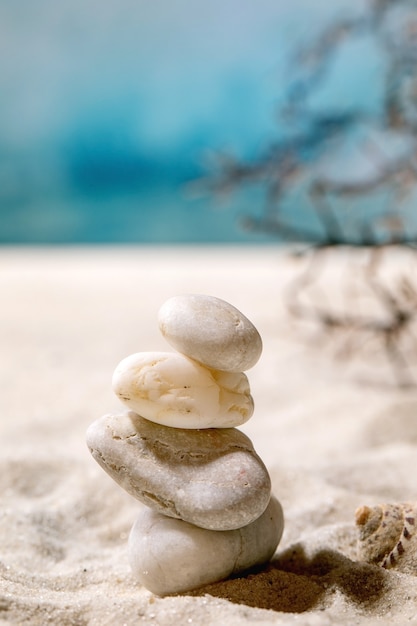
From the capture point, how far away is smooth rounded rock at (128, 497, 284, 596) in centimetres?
117

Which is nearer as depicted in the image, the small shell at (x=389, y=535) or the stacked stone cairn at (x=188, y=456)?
the stacked stone cairn at (x=188, y=456)

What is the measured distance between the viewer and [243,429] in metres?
2.37

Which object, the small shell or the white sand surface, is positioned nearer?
the white sand surface

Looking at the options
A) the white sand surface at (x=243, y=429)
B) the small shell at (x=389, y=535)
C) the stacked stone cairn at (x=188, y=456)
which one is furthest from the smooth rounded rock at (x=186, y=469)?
the small shell at (x=389, y=535)

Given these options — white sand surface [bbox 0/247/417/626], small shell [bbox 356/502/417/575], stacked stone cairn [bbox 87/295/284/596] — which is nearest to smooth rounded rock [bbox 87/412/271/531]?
stacked stone cairn [bbox 87/295/284/596]

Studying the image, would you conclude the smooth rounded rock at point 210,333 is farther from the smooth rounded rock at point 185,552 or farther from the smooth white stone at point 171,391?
the smooth rounded rock at point 185,552

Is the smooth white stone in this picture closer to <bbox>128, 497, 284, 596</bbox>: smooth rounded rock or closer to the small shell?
<bbox>128, 497, 284, 596</bbox>: smooth rounded rock

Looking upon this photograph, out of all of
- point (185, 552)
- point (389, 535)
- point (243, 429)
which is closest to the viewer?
point (185, 552)

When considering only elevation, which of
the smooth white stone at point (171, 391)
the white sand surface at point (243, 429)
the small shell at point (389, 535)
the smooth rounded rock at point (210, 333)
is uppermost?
the smooth rounded rock at point (210, 333)

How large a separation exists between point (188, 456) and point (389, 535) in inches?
16.5

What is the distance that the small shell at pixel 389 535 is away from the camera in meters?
1.28

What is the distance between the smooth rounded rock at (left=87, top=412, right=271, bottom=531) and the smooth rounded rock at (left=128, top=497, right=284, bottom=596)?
0.13 feet

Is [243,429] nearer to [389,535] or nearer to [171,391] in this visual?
[389,535]

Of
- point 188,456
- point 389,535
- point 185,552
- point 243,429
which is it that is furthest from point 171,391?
point 243,429
